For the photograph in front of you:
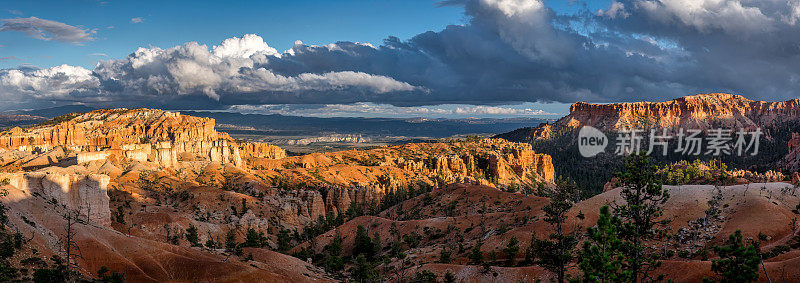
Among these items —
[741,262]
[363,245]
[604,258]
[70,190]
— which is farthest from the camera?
[363,245]

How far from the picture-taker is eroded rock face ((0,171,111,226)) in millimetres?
48969

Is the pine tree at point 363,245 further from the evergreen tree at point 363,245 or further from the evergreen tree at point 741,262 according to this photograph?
the evergreen tree at point 741,262

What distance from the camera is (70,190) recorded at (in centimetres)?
5775

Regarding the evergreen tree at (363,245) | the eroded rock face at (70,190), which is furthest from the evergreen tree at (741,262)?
the eroded rock face at (70,190)

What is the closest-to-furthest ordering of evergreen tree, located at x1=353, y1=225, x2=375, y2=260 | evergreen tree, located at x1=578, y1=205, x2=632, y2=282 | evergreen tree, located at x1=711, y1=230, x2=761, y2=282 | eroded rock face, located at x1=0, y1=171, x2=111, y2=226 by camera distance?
1. evergreen tree, located at x1=711, y1=230, x2=761, y2=282
2. evergreen tree, located at x1=578, y1=205, x2=632, y2=282
3. eroded rock face, located at x1=0, y1=171, x2=111, y2=226
4. evergreen tree, located at x1=353, y1=225, x2=375, y2=260

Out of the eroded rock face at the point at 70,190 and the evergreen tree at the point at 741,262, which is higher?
the evergreen tree at the point at 741,262

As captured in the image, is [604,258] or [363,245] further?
[363,245]

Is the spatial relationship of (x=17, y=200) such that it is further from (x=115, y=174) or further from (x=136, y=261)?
(x=115, y=174)

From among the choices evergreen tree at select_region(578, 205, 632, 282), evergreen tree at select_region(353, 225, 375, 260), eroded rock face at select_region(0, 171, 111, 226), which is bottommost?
evergreen tree at select_region(353, 225, 375, 260)

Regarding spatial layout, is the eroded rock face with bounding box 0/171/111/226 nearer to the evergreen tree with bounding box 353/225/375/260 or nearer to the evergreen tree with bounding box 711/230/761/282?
the evergreen tree with bounding box 353/225/375/260

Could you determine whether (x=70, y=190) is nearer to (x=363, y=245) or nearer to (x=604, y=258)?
(x=363, y=245)

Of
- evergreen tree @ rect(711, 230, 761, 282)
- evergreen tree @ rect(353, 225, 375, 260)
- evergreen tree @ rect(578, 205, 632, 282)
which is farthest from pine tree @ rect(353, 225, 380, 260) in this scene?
evergreen tree @ rect(711, 230, 761, 282)

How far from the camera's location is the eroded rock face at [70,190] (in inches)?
1928

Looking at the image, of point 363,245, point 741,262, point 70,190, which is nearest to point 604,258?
point 741,262
